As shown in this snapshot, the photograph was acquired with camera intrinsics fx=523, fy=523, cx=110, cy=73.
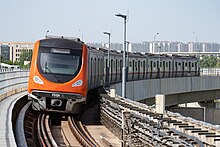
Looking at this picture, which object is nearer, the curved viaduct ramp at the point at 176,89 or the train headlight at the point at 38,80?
the train headlight at the point at 38,80

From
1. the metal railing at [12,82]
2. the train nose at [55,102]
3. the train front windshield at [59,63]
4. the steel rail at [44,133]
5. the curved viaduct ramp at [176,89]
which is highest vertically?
the train front windshield at [59,63]

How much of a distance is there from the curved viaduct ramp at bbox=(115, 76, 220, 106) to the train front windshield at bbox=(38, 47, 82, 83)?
2145 centimetres

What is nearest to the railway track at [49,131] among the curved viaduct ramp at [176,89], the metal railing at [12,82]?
the metal railing at [12,82]

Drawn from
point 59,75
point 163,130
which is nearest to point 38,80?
point 59,75

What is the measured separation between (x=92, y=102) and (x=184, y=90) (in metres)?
30.0

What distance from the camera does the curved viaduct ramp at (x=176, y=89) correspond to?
48.7 m

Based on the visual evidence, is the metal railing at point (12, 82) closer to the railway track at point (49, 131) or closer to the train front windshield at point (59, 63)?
the railway track at point (49, 131)

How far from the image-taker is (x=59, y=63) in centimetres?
2139

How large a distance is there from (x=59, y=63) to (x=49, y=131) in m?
3.69

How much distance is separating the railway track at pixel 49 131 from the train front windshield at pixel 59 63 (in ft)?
Answer: 6.02

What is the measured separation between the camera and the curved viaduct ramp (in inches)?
1919

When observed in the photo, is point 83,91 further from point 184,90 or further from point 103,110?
point 184,90

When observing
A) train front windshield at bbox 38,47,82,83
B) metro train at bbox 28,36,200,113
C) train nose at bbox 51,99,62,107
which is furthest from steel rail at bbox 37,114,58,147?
train front windshield at bbox 38,47,82,83

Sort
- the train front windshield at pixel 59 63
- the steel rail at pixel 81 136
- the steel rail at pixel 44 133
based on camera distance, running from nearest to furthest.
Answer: the steel rail at pixel 44 133 < the steel rail at pixel 81 136 < the train front windshield at pixel 59 63
